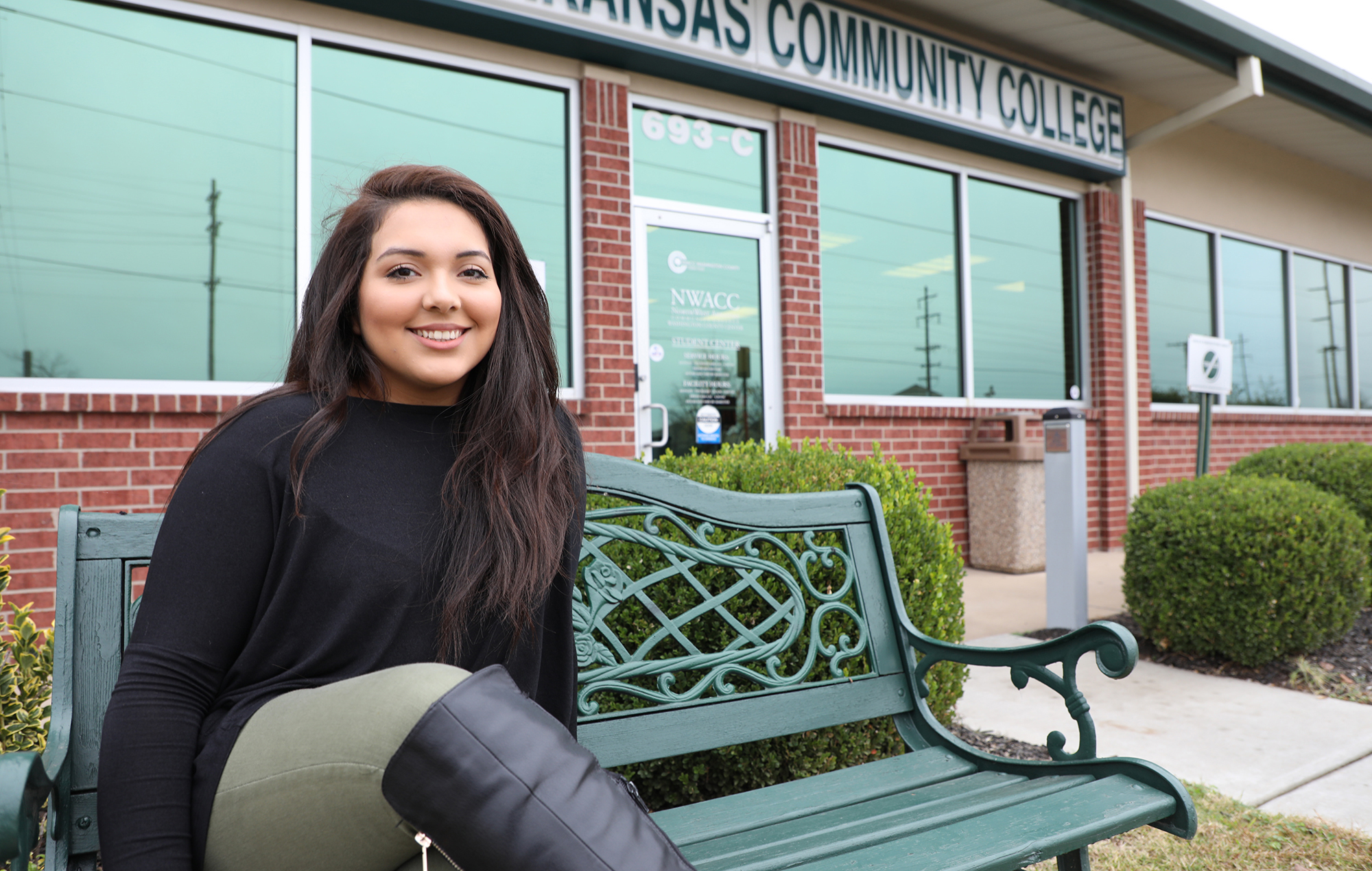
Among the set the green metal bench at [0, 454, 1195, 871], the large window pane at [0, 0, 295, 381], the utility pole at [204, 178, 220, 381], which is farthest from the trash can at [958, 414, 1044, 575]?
the utility pole at [204, 178, 220, 381]

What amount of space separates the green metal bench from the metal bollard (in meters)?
2.69

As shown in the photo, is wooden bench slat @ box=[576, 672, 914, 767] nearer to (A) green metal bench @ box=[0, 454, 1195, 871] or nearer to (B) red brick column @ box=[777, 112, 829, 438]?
(A) green metal bench @ box=[0, 454, 1195, 871]

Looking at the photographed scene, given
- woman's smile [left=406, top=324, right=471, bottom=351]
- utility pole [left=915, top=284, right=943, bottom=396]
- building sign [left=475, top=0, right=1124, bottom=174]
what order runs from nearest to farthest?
woman's smile [left=406, top=324, right=471, bottom=351]
building sign [left=475, top=0, right=1124, bottom=174]
utility pole [left=915, top=284, right=943, bottom=396]

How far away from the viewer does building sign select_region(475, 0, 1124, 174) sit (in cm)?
486

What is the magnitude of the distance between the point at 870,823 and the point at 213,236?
409 centimetres

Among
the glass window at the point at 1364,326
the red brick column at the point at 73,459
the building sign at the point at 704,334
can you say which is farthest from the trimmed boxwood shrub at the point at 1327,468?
the glass window at the point at 1364,326

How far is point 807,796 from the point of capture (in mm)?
1700

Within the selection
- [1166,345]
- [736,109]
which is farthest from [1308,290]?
[736,109]

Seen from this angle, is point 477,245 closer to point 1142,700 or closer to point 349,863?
point 349,863

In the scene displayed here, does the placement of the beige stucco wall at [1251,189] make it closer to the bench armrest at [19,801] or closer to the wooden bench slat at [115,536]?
the wooden bench slat at [115,536]

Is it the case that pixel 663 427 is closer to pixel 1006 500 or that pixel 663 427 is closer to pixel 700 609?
pixel 1006 500

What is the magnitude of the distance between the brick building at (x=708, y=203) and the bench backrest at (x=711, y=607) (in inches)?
71.2

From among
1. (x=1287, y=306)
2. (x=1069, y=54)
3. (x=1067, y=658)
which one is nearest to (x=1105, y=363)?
(x=1069, y=54)

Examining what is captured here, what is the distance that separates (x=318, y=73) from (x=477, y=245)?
12.3 ft
